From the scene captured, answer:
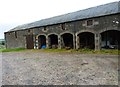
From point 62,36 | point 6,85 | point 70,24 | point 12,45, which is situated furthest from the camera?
point 12,45

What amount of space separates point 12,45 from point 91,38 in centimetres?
1722

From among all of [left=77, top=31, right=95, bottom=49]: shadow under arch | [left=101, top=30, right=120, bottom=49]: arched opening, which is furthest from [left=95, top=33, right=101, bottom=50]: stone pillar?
[left=77, top=31, right=95, bottom=49]: shadow under arch

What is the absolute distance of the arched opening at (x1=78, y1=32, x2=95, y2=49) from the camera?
76.8ft

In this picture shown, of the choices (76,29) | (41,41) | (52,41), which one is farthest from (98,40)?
(41,41)

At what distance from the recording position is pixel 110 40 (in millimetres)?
21969

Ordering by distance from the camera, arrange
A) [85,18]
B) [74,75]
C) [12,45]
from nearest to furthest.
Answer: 1. [74,75]
2. [85,18]
3. [12,45]

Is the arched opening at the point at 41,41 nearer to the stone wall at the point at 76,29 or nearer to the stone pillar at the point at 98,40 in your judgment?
the stone wall at the point at 76,29

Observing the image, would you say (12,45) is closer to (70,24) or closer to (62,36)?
(62,36)

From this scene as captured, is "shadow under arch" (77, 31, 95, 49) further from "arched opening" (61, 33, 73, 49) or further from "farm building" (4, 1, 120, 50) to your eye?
"arched opening" (61, 33, 73, 49)

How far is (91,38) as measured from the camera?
930 inches

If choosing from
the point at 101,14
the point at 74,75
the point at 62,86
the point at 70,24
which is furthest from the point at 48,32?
the point at 62,86

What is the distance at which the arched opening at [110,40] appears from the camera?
21250 millimetres

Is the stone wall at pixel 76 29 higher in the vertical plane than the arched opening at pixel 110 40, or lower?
higher

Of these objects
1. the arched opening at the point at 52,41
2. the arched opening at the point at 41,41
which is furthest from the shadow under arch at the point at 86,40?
the arched opening at the point at 41,41
